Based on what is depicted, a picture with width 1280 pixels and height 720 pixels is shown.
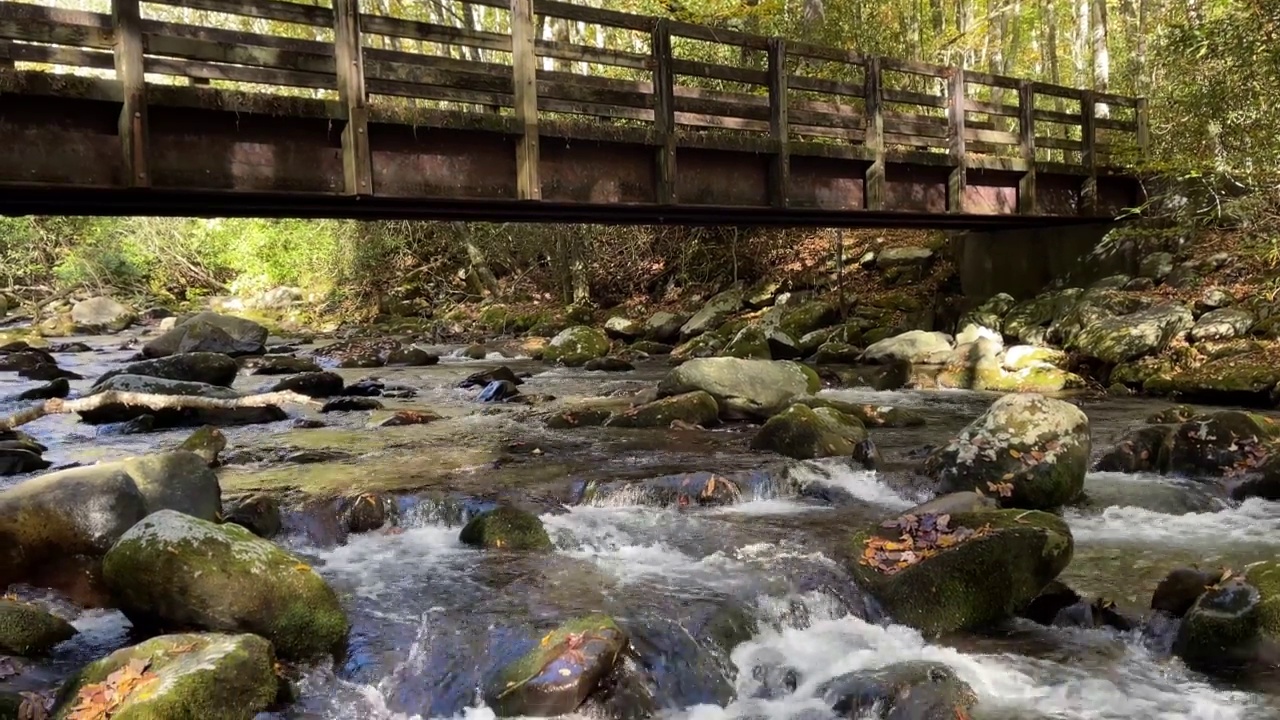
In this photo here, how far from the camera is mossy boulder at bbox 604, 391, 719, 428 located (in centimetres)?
1212

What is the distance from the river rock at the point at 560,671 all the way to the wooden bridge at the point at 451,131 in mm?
6356

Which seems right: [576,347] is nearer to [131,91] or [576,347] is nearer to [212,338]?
[212,338]

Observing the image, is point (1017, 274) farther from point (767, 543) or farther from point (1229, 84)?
point (767, 543)

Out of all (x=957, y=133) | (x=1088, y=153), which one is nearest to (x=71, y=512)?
(x=957, y=133)

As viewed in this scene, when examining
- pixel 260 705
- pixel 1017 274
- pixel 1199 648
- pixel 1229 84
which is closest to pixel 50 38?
pixel 260 705

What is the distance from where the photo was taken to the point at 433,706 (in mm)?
5047

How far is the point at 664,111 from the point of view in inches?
471

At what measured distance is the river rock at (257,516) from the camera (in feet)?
24.6

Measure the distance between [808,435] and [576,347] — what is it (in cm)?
1203

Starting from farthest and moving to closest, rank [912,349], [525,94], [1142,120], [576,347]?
1. [576,347]
2. [1142,120]
3. [912,349]
4. [525,94]

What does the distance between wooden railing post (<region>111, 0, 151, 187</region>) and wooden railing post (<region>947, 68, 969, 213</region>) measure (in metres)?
11.7

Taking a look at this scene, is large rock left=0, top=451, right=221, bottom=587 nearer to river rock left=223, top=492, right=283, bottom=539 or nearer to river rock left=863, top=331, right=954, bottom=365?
river rock left=223, top=492, right=283, bottom=539

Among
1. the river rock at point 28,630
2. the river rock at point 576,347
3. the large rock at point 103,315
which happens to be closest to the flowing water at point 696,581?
the river rock at point 28,630

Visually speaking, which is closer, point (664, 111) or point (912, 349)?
point (664, 111)
